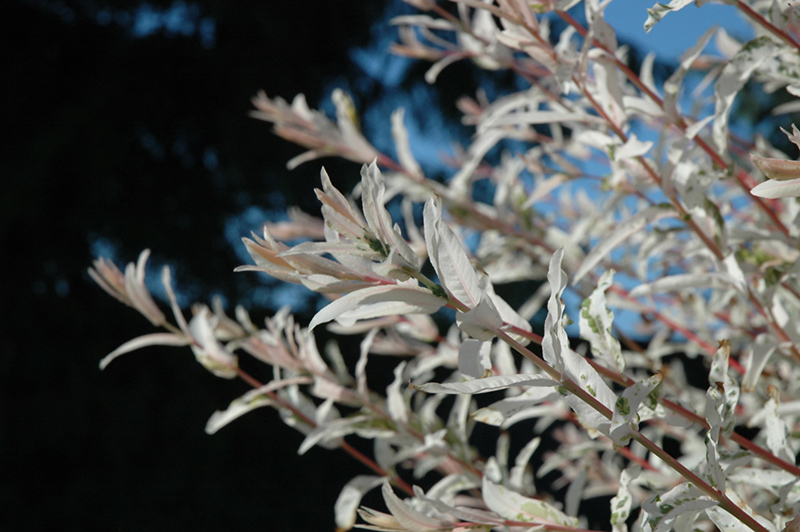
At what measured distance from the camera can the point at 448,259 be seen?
328mm

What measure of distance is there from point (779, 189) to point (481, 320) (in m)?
0.15

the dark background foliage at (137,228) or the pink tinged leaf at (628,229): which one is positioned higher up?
the pink tinged leaf at (628,229)

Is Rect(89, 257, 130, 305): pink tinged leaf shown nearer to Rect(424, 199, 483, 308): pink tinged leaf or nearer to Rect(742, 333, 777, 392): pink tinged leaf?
Rect(424, 199, 483, 308): pink tinged leaf

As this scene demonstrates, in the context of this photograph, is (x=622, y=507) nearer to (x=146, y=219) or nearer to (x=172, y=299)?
(x=172, y=299)

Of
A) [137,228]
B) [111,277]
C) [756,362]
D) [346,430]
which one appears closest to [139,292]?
[111,277]

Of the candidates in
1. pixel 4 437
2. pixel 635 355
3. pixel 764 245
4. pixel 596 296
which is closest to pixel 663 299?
pixel 635 355

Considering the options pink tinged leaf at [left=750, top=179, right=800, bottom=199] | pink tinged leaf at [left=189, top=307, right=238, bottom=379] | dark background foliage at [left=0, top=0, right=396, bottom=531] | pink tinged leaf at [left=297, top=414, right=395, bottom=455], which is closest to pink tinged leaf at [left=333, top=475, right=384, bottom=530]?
pink tinged leaf at [left=297, top=414, right=395, bottom=455]

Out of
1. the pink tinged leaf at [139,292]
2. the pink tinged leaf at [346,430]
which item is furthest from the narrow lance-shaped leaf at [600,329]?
the pink tinged leaf at [139,292]

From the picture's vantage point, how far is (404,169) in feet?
3.00

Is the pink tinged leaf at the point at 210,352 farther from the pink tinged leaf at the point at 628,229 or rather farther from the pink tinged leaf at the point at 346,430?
the pink tinged leaf at the point at 628,229

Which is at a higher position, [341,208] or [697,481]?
[341,208]

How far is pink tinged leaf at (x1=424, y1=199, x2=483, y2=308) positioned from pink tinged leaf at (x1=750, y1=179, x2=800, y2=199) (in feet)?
0.45

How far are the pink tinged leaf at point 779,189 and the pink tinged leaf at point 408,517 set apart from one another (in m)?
0.25

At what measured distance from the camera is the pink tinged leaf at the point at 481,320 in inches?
12.2
